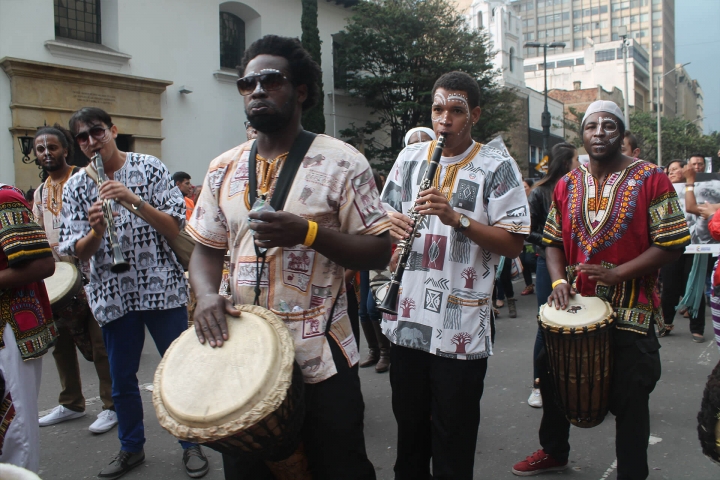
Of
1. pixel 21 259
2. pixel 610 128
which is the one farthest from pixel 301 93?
pixel 610 128

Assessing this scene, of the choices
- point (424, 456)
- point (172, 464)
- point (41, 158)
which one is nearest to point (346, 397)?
point (424, 456)

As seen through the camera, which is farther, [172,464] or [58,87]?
[58,87]

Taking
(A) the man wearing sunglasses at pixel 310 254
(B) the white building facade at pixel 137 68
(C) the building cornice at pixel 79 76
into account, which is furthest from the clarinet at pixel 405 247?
(C) the building cornice at pixel 79 76

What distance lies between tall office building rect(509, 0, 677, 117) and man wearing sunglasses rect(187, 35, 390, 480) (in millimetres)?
130659

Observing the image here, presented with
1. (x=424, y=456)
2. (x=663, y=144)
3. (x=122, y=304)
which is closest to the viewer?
(x=424, y=456)

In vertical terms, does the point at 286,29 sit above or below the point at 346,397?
above

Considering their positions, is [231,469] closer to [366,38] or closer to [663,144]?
[366,38]

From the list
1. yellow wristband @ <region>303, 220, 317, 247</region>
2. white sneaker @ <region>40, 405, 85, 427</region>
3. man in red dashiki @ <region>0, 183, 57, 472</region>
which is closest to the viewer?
yellow wristband @ <region>303, 220, 317, 247</region>

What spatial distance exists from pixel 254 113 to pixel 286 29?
1884 cm

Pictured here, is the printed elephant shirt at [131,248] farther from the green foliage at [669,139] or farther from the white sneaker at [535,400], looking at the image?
the green foliage at [669,139]

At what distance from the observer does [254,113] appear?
2109mm

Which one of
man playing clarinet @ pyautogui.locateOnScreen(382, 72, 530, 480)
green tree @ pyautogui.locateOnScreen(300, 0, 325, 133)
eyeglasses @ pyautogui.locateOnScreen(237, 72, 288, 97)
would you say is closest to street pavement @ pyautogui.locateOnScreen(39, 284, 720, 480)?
man playing clarinet @ pyautogui.locateOnScreen(382, 72, 530, 480)

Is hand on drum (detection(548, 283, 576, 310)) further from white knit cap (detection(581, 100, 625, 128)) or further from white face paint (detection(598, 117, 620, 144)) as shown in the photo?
white knit cap (detection(581, 100, 625, 128))

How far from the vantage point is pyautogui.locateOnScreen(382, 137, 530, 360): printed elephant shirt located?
9.12ft
